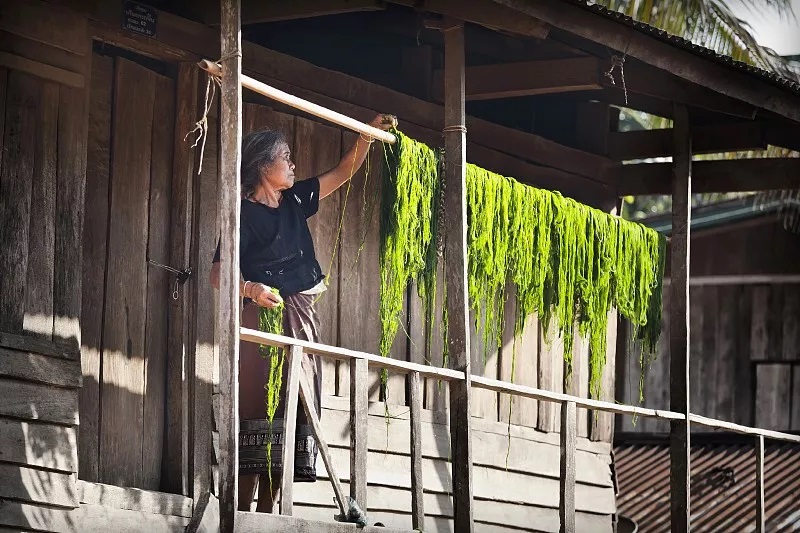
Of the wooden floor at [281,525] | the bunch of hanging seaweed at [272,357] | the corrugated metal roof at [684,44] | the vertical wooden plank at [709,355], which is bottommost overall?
the wooden floor at [281,525]

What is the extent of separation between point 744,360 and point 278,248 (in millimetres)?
9887

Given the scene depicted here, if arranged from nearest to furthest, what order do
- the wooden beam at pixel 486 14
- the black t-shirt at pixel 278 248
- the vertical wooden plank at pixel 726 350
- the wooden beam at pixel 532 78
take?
the black t-shirt at pixel 278 248
the wooden beam at pixel 486 14
the wooden beam at pixel 532 78
the vertical wooden plank at pixel 726 350

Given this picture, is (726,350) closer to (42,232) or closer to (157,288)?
(157,288)

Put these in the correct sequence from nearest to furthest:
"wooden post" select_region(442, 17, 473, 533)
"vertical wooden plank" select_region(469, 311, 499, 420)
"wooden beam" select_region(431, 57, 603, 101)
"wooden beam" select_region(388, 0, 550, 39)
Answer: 1. "wooden post" select_region(442, 17, 473, 533)
2. "wooden beam" select_region(388, 0, 550, 39)
3. "wooden beam" select_region(431, 57, 603, 101)
4. "vertical wooden plank" select_region(469, 311, 499, 420)

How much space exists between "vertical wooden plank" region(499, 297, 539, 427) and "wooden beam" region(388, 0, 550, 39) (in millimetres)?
2761

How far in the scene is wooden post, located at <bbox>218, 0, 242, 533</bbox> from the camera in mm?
7785

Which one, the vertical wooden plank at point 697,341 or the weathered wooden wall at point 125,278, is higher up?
the vertical wooden plank at point 697,341

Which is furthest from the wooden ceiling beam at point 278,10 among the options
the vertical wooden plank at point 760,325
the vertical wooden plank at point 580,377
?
the vertical wooden plank at point 760,325

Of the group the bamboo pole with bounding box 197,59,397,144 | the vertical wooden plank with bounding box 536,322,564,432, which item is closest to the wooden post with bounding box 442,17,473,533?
the bamboo pole with bounding box 197,59,397,144

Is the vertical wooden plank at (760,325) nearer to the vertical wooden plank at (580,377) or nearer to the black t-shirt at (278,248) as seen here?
the vertical wooden plank at (580,377)

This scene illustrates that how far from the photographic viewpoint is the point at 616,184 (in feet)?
42.0

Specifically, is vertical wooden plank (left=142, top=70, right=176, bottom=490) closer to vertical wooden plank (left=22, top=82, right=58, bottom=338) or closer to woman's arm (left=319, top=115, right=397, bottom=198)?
vertical wooden plank (left=22, top=82, right=58, bottom=338)

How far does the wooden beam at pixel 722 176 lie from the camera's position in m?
12.2

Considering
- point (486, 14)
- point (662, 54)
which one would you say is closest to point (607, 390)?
point (662, 54)
